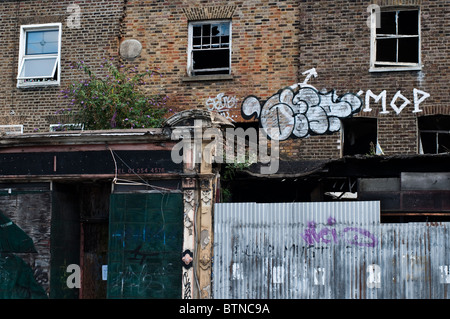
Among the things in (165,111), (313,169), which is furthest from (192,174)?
(165,111)

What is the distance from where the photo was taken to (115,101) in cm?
1588

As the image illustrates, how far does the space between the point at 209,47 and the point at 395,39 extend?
14.7 feet

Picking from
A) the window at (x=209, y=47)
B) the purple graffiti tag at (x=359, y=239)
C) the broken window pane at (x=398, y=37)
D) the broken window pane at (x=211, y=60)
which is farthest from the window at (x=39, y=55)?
the purple graffiti tag at (x=359, y=239)

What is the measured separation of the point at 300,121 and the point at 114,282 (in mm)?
5844

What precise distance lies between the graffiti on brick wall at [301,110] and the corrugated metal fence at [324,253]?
12.9 feet

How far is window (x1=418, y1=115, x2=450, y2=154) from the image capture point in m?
16.1

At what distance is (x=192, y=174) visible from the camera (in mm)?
12938

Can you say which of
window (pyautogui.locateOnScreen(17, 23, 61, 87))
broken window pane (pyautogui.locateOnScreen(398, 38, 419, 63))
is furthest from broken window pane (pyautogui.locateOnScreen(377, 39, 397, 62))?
window (pyautogui.locateOnScreen(17, 23, 61, 87))

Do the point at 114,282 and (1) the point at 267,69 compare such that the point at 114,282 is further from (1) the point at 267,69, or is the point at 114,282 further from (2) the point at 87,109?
(1) the point at 267,69

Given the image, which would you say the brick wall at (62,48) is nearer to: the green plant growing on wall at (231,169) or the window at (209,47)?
the window at (209,47)

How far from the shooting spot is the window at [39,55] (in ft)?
57.2

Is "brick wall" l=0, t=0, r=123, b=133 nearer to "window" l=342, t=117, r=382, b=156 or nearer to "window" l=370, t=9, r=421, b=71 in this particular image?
"window" l=342, t=117, r=382, b=156

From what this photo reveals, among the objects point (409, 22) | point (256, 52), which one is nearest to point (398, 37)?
point (409, 22)

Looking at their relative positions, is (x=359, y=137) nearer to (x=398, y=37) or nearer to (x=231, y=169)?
(x=398, y=37)
